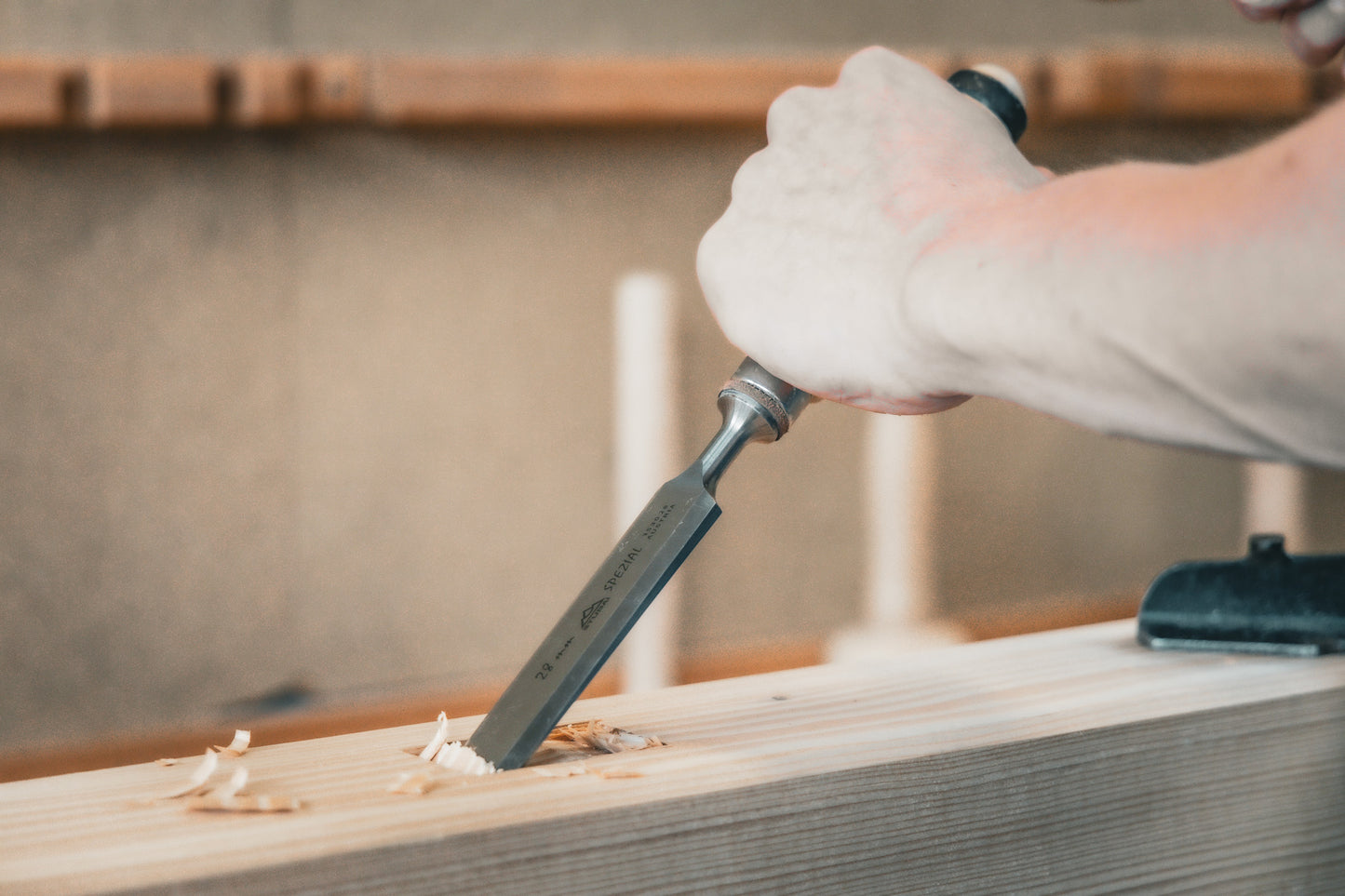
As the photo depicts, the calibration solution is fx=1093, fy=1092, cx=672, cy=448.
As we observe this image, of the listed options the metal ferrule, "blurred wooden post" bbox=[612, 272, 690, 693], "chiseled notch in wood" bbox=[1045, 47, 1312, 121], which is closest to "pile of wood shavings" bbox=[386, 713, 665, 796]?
the metal ferrule

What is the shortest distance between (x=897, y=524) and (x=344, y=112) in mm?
1096

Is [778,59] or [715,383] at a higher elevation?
[778,59]

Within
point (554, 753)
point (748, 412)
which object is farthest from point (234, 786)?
point (748, 412)

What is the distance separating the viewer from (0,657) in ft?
5.38

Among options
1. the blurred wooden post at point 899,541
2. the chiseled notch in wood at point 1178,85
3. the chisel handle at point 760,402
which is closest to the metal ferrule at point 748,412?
the chisel handle at point 760,402

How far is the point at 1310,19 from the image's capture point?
1.56 feet

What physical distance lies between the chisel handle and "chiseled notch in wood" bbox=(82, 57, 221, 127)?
4.52 ft

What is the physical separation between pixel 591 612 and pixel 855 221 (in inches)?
7.6

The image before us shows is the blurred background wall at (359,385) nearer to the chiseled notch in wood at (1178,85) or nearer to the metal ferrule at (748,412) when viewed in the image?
the chiseled notch in wood at (1178,85)

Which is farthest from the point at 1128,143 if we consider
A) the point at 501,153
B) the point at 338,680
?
the point at 338,680

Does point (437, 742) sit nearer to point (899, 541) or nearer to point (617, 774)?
point (617, 774)

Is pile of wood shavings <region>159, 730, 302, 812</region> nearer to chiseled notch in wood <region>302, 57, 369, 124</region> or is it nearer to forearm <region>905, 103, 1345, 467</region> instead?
forearm <region>905, 103, 1345, 467</region>

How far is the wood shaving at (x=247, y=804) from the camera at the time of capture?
14.9 inches

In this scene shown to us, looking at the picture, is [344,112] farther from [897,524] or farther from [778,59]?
[897,524]
